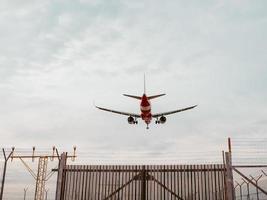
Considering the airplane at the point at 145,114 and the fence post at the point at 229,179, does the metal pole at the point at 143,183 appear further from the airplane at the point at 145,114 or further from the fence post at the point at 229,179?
the airplane at the point at 145,114

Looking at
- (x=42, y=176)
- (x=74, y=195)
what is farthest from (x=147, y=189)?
(x=42, y=176)

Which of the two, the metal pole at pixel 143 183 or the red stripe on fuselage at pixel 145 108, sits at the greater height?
the red stripe on fuselage at pixel 145 108

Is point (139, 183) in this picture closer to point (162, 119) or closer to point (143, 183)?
point (143, 183)

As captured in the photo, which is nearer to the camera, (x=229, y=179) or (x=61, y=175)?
(x=229, y=179)

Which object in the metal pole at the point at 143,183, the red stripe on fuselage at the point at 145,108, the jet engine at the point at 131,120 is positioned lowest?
the metal pole at the point at 143,183

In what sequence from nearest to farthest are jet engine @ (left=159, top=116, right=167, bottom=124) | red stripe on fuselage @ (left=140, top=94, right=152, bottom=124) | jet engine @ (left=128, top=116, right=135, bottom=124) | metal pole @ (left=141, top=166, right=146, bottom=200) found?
metal pole @ (left=141, top=166, right=146, bottom=200) < red stripe on fuselage @ (left=140, top=94, right=152, bottom=124) < jet engine @ (left=128, top=116, right=135, bottom=124) < jet engine @ (left=159, top=116, right=167, bottom=124)

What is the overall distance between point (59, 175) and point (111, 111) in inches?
889

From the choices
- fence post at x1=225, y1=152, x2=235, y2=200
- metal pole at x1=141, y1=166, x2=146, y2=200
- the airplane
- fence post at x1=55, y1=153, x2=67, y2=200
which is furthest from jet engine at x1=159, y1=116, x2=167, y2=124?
fence post at x1=225, y1=152, x2=235, y2=200

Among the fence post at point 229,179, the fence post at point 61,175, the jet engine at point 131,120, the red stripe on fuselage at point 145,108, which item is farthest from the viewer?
the jet engine at point 131,120

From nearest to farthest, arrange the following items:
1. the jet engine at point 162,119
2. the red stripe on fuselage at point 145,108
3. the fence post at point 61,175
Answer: the fence post at point 61,175
the red stripe on fuselage at point 145,108
the jet engine at point 162,119

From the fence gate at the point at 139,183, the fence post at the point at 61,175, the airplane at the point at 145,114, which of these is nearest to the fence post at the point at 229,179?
the fence gate at the point at 139,183

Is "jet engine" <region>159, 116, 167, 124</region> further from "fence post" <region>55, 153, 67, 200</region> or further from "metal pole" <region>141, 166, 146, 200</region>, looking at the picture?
"metal pole" <region>141, 166, 146, 200</region>

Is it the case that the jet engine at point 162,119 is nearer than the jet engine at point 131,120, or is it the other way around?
the jet engine at point 131,120

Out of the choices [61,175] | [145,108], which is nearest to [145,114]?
[145,108]
